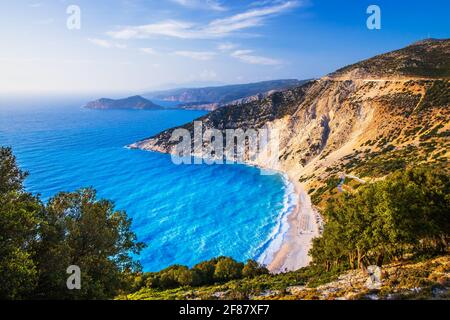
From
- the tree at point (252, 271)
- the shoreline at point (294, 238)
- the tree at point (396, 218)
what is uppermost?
the tree at point (396, 218)

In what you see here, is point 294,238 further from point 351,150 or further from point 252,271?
point 351,150

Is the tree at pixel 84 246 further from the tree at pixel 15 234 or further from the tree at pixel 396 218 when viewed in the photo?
the tree at pixel 396 218

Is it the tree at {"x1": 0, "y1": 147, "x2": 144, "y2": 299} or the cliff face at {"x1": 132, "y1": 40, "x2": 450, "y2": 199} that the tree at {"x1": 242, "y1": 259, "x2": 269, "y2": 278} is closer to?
the tree at {"x1": 0, "y1": 147, "x2": 144, "y2": 299}

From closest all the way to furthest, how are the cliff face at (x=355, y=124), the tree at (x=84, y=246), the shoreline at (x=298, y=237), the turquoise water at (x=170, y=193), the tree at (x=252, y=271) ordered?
1. the tree at (x=84, y=246)
2. the tree at (x=252, y=271)
3. the shoreline at (x=298, y=237)
4. the turquoise water at (x=170, y=193)
5. the cliff face at (x=355, y=124)

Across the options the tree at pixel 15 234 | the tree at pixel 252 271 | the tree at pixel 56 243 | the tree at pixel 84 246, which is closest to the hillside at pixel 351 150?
the tree at pixel 252 271

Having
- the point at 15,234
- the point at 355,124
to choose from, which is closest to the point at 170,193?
the point at 355,124

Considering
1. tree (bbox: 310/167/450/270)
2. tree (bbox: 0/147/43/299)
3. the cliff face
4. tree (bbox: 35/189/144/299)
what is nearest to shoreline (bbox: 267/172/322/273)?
the cliff face

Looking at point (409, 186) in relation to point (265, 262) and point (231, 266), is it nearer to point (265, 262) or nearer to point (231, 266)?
point (231, 266)
